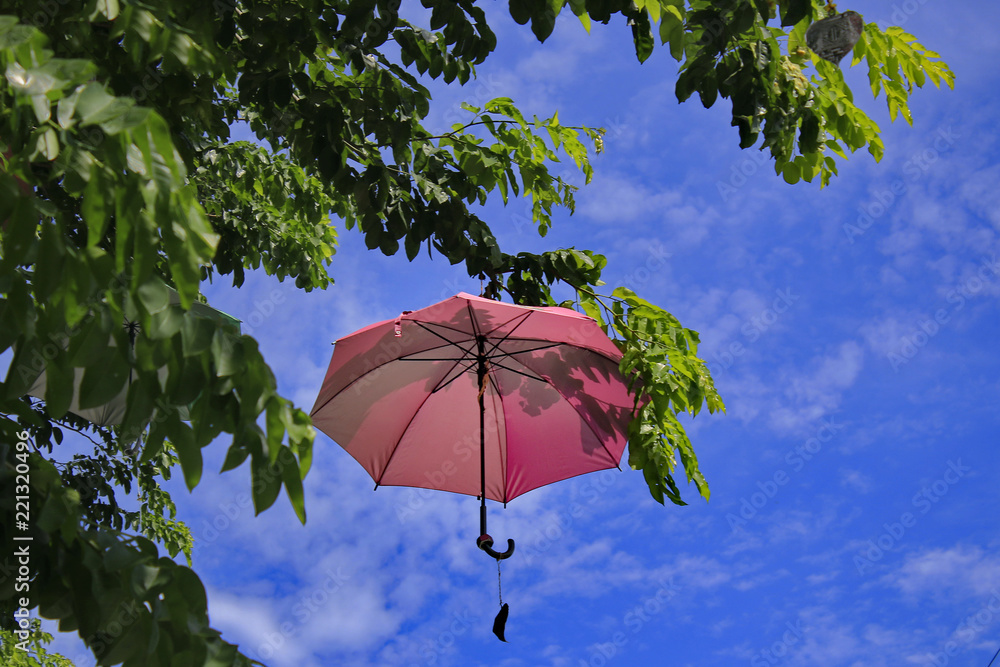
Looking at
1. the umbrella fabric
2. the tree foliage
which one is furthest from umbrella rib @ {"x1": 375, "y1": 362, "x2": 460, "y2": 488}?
the tree foliage

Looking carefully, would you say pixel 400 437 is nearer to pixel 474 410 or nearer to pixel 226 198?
pixel 474 410

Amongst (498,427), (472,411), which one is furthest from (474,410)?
(498,427)

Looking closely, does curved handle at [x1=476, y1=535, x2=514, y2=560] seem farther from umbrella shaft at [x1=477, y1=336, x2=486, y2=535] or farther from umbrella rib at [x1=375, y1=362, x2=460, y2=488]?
umbrella rib at [x1=375, y1=362, x2=460, y2=488]

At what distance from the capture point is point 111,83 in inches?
121

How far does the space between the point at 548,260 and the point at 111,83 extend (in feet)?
7.74

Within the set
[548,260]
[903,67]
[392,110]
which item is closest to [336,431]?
[548,260]

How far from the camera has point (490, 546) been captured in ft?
13.3

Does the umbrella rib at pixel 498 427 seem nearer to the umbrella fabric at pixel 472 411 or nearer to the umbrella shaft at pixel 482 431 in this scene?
the umbrella fabric at pixel 472 411

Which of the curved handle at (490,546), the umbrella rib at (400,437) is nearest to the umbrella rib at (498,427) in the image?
the umbrella rib at (400,437)

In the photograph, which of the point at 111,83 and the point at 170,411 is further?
the point at 111,83

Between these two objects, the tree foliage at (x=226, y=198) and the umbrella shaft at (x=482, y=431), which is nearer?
the tree foliage at (x=226, y=198)

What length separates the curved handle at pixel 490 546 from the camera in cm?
404

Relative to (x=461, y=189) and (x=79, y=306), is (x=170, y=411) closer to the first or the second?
(x=79, y=306)

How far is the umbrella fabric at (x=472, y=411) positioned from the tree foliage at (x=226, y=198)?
43 cm
